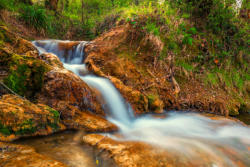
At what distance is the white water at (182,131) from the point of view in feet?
7.29

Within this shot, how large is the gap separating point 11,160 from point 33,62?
6.14 ft

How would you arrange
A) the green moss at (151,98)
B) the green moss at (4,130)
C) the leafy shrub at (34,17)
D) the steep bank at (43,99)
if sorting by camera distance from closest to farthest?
the green moss at (4,130)
the steep bank at (43,99)
the green moss at (151,98)
the leafy shrub at (34,17)

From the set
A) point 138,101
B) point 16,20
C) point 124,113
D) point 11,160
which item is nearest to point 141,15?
point 138,101

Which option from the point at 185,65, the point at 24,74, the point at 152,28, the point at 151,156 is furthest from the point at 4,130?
the point at 185,65

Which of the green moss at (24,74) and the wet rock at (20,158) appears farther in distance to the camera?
the green moss at (24,74)

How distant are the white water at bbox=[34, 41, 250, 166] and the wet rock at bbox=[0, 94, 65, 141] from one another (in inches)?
38.8

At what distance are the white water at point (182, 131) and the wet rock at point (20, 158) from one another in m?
1.20

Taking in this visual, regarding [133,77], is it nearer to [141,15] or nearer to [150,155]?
[141,15]

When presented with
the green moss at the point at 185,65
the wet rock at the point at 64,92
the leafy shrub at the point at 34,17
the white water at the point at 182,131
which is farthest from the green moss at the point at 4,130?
the leafy shrub at the point at 34,17

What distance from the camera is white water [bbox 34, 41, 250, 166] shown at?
222cm

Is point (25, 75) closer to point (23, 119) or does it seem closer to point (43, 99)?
point (43, 99)

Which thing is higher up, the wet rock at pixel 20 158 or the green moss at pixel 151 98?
the green moss at pixel 151 98

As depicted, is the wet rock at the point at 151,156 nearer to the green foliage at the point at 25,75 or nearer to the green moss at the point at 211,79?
the green foliage at the point at 25,75

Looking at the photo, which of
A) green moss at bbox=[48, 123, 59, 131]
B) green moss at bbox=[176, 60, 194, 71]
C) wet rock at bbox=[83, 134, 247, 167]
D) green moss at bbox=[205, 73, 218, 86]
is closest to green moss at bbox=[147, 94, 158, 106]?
green moss at bbox=[176, 60, 194, 71]
